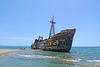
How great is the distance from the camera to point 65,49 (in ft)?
105

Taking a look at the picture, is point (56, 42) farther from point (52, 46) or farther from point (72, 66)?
point (72, 66)

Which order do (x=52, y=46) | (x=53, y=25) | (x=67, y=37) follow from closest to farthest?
(x=67, y=37) < (x=52, y=46) < (x=53, y=25)

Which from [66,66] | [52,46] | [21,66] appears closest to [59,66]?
[66,66]

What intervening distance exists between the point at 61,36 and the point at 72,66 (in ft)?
66.5

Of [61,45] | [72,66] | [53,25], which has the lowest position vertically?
[72,66]

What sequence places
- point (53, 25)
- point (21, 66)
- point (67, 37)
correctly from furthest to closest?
point (53, 25) < point (67, 37) < point (21, 66)

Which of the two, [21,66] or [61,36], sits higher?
[61,36]

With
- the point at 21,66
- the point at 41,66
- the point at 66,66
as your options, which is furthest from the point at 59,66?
the point at 21,66

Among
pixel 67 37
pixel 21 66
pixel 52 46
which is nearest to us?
pixel 21 66

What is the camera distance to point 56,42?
3219 centimetres

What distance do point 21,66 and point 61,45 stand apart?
21624 mm

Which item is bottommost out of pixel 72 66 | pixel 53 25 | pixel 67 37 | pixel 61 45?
pixel 72 66

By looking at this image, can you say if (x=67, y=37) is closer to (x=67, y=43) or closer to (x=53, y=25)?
(x=67, y=43)

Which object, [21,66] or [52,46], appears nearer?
[21,66]
